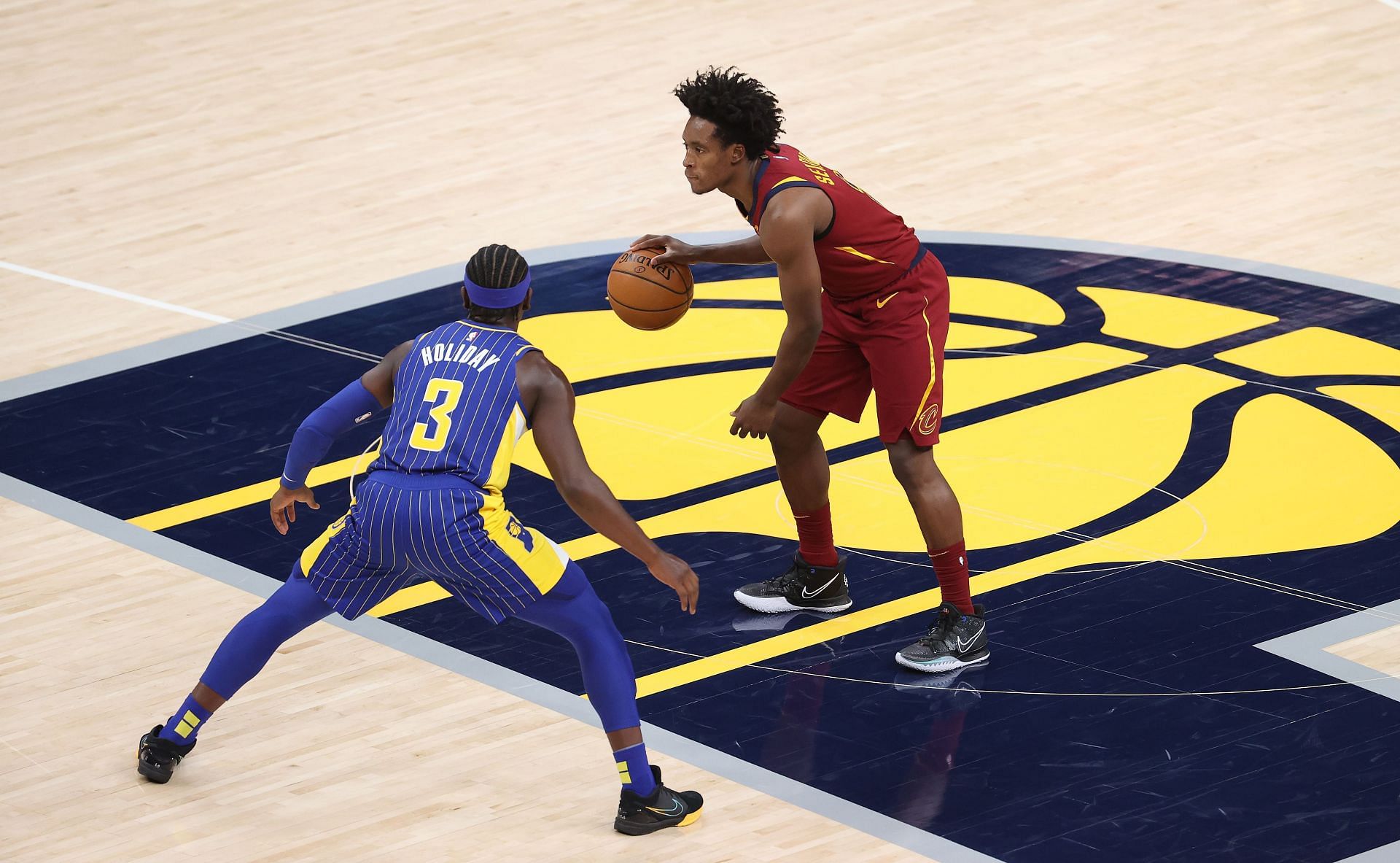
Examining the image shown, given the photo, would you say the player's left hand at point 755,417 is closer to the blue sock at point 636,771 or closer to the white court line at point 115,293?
the blue sock at point 636,771

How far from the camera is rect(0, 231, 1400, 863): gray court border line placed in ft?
20.6

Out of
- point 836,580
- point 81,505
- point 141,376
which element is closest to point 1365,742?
point 836,580

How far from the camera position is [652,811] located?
6.02m

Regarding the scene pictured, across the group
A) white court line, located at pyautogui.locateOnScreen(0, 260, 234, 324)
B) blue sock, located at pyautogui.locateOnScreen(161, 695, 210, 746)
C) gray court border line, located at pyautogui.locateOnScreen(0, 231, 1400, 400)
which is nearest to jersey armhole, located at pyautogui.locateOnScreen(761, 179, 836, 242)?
blue sock, located at pyautogui.locateOnScreen(161, 695, 210, 746)

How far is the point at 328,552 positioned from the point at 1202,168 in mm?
7878

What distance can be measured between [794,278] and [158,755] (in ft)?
7.75

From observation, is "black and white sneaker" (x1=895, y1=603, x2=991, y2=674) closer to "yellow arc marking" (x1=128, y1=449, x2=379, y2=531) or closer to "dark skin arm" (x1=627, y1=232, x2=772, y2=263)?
"dark skin arm" (x1=627, y1=232, x2=772, y2=263)

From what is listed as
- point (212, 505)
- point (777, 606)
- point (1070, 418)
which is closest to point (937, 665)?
point (777, 606)

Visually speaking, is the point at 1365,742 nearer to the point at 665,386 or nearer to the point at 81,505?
the point at 665,386

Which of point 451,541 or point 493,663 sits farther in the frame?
point 493,663

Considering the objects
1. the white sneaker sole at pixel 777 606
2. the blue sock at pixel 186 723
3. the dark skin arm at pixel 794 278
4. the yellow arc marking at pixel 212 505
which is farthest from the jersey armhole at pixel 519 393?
the yellow arc marking at pixel 212 505

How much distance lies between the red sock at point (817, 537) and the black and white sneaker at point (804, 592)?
22mm

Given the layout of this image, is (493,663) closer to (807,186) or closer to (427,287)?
(807,186)

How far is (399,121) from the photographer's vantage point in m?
14.2
